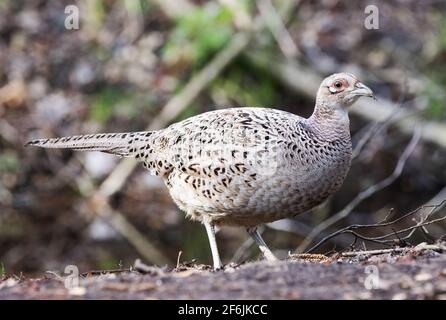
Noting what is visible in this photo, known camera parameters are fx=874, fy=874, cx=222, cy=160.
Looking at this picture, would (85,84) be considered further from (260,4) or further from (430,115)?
(430,115)

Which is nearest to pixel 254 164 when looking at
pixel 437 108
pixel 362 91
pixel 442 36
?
pixel 362 91

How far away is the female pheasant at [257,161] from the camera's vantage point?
654cm

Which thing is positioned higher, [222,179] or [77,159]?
[77,159]

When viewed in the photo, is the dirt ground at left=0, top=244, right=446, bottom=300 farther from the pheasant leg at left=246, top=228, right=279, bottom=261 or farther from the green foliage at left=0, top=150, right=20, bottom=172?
the green foliage at left=0, top=150, right=20, bottom=172

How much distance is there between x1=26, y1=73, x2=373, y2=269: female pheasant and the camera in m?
6.54

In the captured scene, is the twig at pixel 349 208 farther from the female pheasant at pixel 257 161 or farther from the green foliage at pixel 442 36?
the green foliage at pixel 442 36

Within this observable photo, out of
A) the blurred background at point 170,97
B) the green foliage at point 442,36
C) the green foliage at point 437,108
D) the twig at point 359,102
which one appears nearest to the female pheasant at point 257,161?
the blurred background at point 170,97

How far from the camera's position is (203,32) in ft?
41.7

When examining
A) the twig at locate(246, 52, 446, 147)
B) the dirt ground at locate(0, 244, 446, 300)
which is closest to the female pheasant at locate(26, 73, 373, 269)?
the dirt ground at locate(0, 244, 446, 300)

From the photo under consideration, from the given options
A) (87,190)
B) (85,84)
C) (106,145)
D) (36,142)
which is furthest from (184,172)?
(85,84)

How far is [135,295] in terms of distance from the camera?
491 cm

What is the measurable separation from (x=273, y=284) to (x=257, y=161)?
1.69m

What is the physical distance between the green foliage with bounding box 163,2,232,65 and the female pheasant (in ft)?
17.9

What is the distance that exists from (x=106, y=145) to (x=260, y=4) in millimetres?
5554
